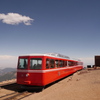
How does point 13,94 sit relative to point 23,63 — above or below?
below

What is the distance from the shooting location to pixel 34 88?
11.6m

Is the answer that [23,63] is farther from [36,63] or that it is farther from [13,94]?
[13,94]

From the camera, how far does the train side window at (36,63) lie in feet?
38.2

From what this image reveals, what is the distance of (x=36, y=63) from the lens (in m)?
11.7

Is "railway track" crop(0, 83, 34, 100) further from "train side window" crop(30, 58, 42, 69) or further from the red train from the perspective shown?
"train side window" crop(30, 58, 42, 69)

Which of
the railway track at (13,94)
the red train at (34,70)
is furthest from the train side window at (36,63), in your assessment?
the railway track at (13,94)

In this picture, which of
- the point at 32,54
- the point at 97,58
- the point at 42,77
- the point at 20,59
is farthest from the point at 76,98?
the point at 97,58

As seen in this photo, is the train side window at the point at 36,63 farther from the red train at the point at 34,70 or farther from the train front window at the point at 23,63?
the train front window at the point at 23,63

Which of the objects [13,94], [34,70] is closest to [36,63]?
[34,70]

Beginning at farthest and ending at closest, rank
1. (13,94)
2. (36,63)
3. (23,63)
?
1. (23,63)
2. (36,63)
3. (13,94)

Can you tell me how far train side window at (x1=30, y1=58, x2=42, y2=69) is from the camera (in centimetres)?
1163

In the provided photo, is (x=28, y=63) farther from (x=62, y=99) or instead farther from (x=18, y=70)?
(x=62, y=99)

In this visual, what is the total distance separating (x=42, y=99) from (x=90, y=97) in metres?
3.08

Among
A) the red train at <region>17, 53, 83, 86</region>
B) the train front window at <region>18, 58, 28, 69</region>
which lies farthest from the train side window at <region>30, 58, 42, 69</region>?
the train front window at <region>18, 58, 28, 69</region>
